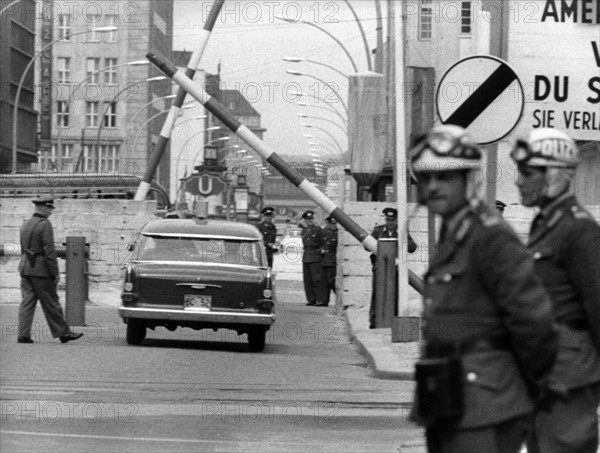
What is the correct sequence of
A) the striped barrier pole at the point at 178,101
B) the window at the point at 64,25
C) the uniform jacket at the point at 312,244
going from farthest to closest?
1. the window at the point at 64,25
2. the uniform jacket at the point at 312,244
3. the striped barrier pole at the point at 178,101

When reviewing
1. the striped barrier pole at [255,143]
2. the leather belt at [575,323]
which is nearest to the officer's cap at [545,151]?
the leather belt at [575,323]

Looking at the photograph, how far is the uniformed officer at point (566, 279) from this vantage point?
247 inches

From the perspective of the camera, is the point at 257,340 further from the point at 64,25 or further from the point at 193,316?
the point at 64,25

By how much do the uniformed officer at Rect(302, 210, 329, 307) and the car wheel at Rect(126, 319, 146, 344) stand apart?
13205mm

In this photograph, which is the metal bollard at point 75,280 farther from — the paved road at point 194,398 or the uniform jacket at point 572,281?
the uniform jacket at point 572,281

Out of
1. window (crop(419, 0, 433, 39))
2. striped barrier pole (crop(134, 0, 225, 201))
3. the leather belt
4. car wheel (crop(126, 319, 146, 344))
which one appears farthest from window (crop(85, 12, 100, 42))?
the leather belt

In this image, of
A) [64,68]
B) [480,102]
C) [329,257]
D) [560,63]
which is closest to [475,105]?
[480,102]

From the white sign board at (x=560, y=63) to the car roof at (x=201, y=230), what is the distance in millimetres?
8719

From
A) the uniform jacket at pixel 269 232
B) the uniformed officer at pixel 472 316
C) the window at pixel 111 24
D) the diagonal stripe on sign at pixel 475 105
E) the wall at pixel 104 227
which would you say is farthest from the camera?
the window at pixel 111 24

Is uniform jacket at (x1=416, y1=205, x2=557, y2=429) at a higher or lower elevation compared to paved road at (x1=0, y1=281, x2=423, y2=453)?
higher

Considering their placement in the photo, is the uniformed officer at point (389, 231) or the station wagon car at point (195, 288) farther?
the uniformed officer at point (389, 231)

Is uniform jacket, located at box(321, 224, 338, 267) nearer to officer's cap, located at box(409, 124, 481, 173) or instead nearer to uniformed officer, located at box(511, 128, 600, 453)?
uniformed officer, located at box(511, 128, 600, 453)

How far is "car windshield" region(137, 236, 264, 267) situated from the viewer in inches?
747

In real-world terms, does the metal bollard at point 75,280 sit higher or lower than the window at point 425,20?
lower
